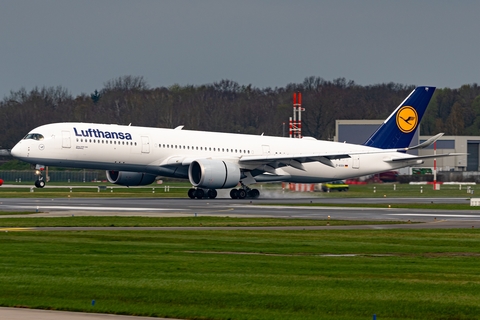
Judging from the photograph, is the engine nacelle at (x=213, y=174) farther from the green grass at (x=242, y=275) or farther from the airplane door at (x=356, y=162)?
the green grass at (x=242, y=275)

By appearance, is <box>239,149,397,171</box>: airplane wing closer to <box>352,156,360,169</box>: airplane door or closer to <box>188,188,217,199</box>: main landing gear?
<box>188,188,217,199</box>: main landing gear

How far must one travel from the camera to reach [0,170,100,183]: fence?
100 m

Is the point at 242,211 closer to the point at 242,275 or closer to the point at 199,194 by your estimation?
the point at 199,194

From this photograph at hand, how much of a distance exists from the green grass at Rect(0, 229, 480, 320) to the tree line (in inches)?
4063

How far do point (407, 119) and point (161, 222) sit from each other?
36711 mm

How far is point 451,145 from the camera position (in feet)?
422

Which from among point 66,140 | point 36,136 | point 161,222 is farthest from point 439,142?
point 161,222

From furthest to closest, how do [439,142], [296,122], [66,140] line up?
[439,142] < [296,122] < [66,140]

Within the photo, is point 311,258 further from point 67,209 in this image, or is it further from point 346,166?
point 346,166

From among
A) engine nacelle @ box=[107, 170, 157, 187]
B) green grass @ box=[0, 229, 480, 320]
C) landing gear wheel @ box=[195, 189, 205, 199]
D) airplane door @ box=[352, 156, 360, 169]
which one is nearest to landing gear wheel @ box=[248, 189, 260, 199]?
landing gear wheel @ box=[195, 189, 205, 199]

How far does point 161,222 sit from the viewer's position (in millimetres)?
35156

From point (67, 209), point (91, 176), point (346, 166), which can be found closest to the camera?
point (67, 209)

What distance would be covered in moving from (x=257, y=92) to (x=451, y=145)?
6168cm

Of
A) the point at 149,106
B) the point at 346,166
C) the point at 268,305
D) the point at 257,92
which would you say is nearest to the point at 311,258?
the point at 268,305
